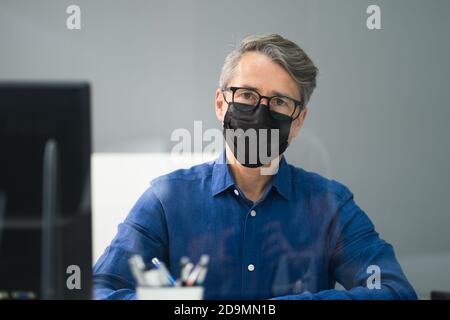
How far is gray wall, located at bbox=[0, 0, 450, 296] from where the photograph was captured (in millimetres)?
4195

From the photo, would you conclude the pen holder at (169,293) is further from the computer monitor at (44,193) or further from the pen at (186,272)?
the computer monitor at (44,193)

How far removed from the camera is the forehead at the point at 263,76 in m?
4.18

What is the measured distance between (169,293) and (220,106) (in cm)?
83

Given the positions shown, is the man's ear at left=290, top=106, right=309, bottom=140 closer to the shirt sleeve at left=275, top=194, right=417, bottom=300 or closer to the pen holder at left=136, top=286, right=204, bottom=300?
the shirt sleeve at left=275, top=194, right=417, bottom=300

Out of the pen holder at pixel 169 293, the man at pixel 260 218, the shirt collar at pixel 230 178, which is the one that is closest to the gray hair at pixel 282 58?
the man at pixel 260 218

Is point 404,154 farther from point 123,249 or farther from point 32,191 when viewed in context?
point 32,191

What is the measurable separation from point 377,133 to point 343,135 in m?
0.15

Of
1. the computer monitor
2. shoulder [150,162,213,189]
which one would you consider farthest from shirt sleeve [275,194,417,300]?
the computer monitor

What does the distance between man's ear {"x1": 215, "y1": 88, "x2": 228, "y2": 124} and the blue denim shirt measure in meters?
0.17

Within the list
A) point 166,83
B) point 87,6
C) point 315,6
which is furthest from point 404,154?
point 87,6

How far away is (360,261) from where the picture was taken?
165 inches

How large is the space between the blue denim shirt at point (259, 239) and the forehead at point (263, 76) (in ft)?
1.02

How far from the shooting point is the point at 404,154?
4.25m
